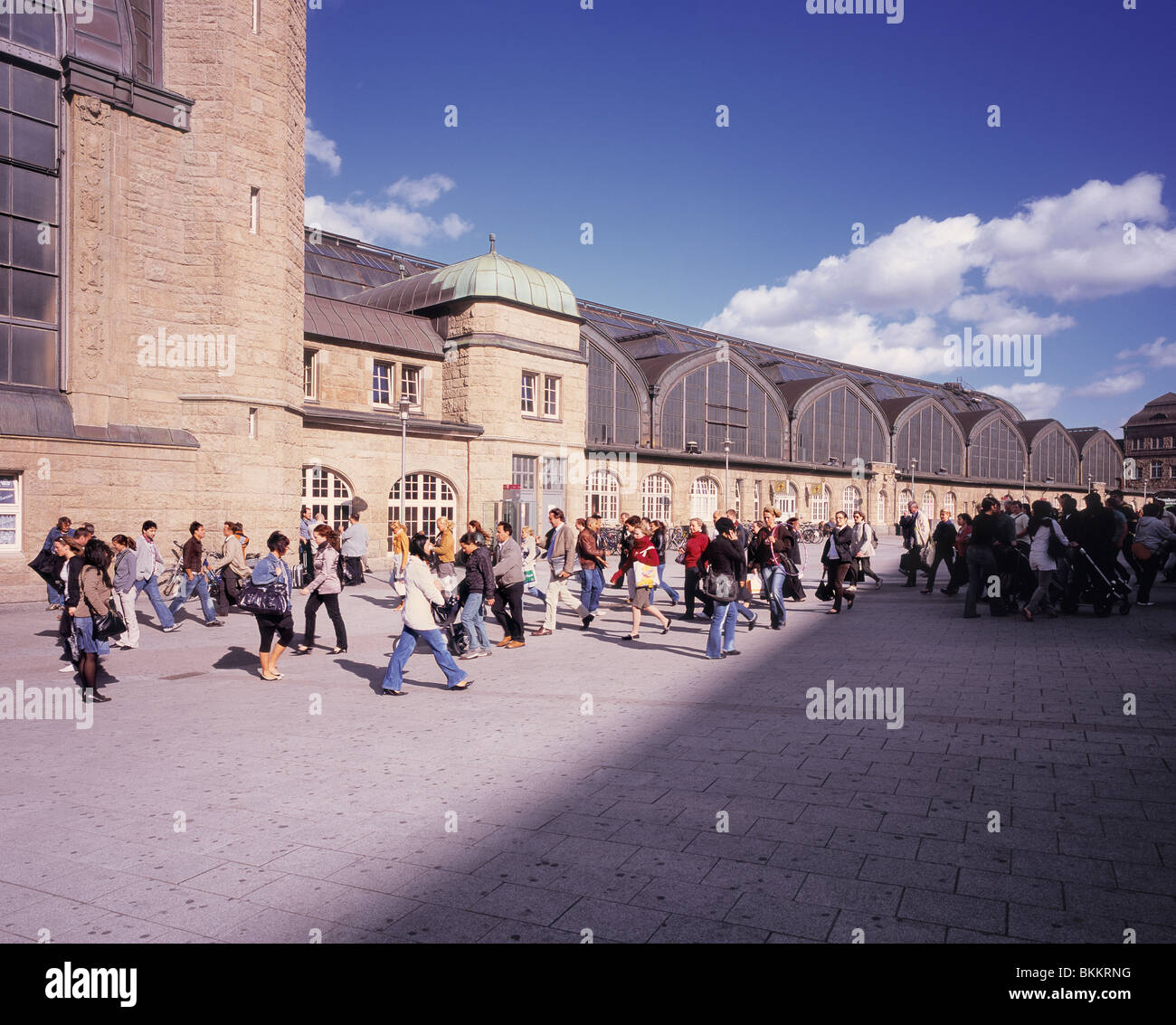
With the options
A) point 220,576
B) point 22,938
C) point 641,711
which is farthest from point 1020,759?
point 220,576

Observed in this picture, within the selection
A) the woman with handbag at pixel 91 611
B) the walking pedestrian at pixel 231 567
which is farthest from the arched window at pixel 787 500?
the woman with handbag at pixel 91 611

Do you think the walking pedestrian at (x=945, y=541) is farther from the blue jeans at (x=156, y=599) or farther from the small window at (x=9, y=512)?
the small window at (x=9, y=512)

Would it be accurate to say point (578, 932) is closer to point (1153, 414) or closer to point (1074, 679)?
point (1074, 679)

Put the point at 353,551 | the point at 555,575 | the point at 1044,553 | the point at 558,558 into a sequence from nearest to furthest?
the point at 1044,553 → the point at 555,575 → the point at 558,558 → the point at 353,551

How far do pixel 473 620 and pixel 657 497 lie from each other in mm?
31440

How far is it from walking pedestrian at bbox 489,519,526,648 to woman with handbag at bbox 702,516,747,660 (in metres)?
2.94

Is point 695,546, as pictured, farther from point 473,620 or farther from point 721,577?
point 473,620

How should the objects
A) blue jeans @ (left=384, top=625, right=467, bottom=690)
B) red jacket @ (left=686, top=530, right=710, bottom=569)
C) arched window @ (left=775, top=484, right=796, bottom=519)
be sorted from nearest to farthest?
1. blue jeans @ (left=384, top=625, right=467, bottom=690)
2. red jacket @ (left=686, top=530, right=710, bottom=569)
3. arched window @ (left=775, top=484, right=796, bottom=519)

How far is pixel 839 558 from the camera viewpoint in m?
15.9

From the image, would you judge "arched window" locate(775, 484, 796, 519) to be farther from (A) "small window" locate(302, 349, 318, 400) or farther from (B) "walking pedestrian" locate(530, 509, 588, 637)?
(B) "walking pedestrian" locate(530, 509, 588, 637)

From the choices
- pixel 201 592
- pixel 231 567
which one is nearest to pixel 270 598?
pixel 201 592

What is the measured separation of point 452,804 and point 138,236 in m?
18.6

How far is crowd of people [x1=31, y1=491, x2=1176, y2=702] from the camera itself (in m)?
9.24

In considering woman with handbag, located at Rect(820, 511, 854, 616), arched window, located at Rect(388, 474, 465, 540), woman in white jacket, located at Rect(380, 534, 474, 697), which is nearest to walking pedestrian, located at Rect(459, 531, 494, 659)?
woman in white jacket, located at Rect(380, 534, 474, 697)
